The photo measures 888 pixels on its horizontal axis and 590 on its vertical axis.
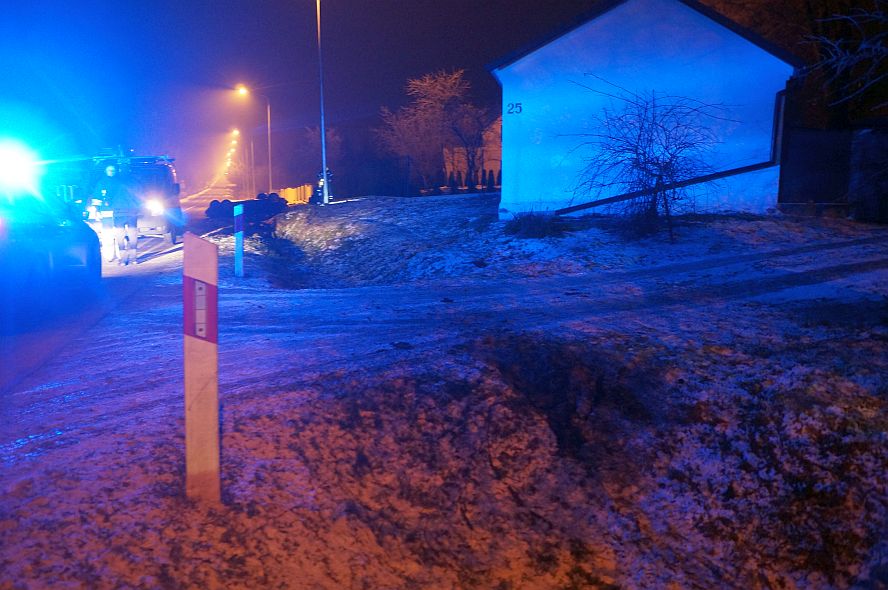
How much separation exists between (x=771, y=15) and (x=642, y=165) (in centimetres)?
1529

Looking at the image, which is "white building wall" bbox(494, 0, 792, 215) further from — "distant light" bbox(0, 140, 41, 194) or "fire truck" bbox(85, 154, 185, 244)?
"fire truck" bbox(85, 154, 185, 244)

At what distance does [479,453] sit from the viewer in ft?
16.5

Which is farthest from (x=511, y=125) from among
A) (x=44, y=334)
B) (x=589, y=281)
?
(x=44, y=334)

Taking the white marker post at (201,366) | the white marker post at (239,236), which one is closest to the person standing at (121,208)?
the white marker post at (239,236)

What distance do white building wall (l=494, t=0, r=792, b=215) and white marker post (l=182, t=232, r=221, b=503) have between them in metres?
15.6

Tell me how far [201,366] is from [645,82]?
16.1m

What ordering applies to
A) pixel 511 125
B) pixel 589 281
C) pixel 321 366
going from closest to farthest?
pixel 321 366 → pixel 589 281 → pixel 511 125

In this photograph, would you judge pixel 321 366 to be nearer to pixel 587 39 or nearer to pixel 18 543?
pixel 18 543

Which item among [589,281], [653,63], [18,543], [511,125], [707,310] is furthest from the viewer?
[511,125]

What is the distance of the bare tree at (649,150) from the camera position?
14.2 m

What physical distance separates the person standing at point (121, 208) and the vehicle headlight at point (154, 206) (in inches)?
18.6

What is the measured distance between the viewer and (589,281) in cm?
1112

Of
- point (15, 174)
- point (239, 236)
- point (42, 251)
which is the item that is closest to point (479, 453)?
point (42, 251)

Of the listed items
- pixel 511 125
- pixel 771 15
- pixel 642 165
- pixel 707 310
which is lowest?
pixel 707 310
